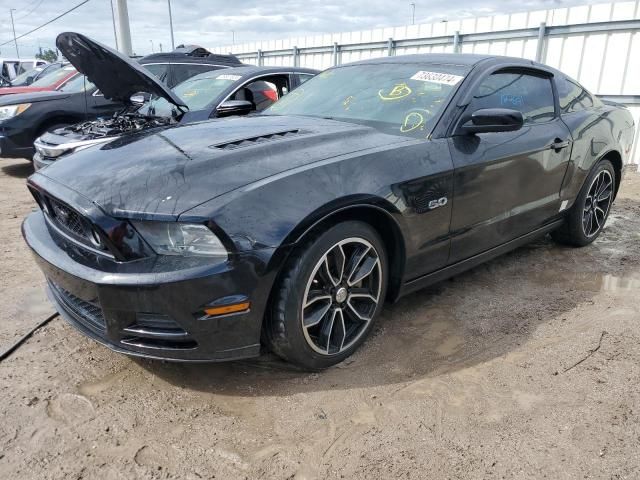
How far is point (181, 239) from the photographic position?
81.2 inches

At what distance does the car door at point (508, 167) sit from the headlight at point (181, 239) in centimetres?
147

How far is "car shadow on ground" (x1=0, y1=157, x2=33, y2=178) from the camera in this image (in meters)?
7.50

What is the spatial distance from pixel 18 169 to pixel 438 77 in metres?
7.27

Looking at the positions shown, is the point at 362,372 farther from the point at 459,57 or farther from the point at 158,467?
the point at 459,57

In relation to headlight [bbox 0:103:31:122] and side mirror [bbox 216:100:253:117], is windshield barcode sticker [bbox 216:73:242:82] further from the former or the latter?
headlight [bbox 0:103:31:122]

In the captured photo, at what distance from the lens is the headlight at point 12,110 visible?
6.82 meters

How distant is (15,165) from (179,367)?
7.45 m

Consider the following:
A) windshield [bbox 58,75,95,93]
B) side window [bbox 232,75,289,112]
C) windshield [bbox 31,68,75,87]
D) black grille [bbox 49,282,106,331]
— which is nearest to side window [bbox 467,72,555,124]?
black grille [bbox 49,282,106,331]

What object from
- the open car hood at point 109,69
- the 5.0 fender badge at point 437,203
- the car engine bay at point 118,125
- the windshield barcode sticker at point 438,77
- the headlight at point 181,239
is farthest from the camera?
the car engine bay at point 118,125

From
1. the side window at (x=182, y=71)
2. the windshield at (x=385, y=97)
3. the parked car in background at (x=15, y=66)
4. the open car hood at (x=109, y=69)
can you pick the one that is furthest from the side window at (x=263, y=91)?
the parked car in background at (x=15, y=66)

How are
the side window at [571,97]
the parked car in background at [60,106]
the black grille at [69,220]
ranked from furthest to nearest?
the parked car in background at [60,106] → the side window at [571,97] → the black grille at [69,220]

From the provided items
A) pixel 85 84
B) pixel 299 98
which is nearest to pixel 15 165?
pixel 85 84

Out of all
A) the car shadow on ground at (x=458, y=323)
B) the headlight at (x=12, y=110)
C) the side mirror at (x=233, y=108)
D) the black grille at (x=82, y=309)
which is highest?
the side mirror at (x=233, y=108)

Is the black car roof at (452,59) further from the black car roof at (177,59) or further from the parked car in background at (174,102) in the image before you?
the black car roof at (177,59)
